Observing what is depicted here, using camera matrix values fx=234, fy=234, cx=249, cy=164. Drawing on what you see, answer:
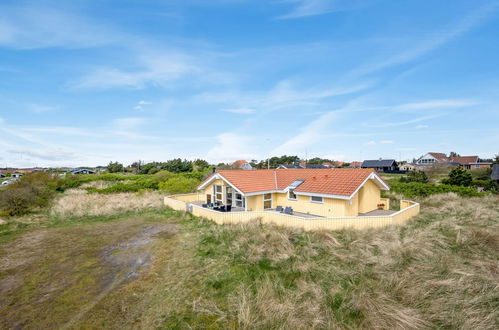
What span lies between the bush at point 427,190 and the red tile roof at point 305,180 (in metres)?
11.7

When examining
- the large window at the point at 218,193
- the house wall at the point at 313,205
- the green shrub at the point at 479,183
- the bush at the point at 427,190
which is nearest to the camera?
the house wall at the point at 313,205

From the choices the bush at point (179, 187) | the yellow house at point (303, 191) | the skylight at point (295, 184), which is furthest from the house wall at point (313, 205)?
the bush at point (179, 187)

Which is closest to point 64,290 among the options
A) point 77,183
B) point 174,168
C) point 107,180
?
point 77,183

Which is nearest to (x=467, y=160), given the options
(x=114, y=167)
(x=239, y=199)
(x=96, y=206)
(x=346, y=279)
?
(x=239, y=199)

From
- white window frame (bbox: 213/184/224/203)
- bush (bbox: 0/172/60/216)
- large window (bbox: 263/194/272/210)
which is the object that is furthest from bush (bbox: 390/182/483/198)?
bush (bbox: 0/172/60/216)

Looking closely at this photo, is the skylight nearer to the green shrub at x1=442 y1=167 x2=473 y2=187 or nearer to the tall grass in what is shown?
the tall grass

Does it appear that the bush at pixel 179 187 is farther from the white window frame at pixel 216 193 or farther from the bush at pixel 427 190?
the bush at pixel 427 190

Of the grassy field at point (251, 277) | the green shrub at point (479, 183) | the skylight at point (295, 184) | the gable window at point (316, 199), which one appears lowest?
the grassy field at point (251, 277)

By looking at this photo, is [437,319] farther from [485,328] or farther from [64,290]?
[64,290]

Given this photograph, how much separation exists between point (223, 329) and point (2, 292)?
791cm

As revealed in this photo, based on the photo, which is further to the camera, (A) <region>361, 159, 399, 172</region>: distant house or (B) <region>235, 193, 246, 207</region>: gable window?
(A) <region>361, 159, 399, 172</region>: distant house

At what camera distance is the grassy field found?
625cm

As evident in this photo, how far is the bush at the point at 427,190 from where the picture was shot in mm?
22209

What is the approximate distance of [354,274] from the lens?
28.0ft
